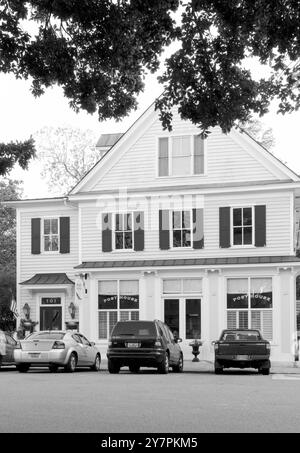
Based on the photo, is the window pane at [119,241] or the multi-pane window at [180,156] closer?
the multi-pane window at [180,156]

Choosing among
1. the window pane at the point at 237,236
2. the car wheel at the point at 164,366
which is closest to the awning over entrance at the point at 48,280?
the window pane at the point at 237,236

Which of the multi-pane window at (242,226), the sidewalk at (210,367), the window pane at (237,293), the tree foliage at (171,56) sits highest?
the tree foliage at (171,56)

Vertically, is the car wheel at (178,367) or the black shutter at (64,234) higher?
the black shutter at (64,234)

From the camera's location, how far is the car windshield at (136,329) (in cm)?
2541

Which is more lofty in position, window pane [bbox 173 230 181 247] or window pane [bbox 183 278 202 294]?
window pane [bbox 173 230 181 247]

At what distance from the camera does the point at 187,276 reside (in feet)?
114

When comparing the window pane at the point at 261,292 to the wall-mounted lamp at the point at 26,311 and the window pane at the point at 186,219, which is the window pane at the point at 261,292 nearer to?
the window pane at the point at 186,219

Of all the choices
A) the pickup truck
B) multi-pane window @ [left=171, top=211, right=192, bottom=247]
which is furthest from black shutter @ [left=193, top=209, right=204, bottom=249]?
the pickup truck

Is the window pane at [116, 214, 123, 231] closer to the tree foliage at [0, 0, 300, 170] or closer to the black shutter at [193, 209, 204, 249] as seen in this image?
the black shutter at [193, 209, 204, 249]

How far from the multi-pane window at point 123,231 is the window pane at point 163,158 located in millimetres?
2296

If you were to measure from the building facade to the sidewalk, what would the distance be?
1607mm

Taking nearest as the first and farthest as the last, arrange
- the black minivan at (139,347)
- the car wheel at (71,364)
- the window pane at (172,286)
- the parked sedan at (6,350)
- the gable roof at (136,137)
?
the black minivan at (139,347) < the car wheel at (71,364) < the parked sedan at (6,350) < the gable roof at (136,137) < the window pane at (172,286)

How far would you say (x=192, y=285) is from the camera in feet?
114

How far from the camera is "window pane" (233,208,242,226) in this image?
3434cm
